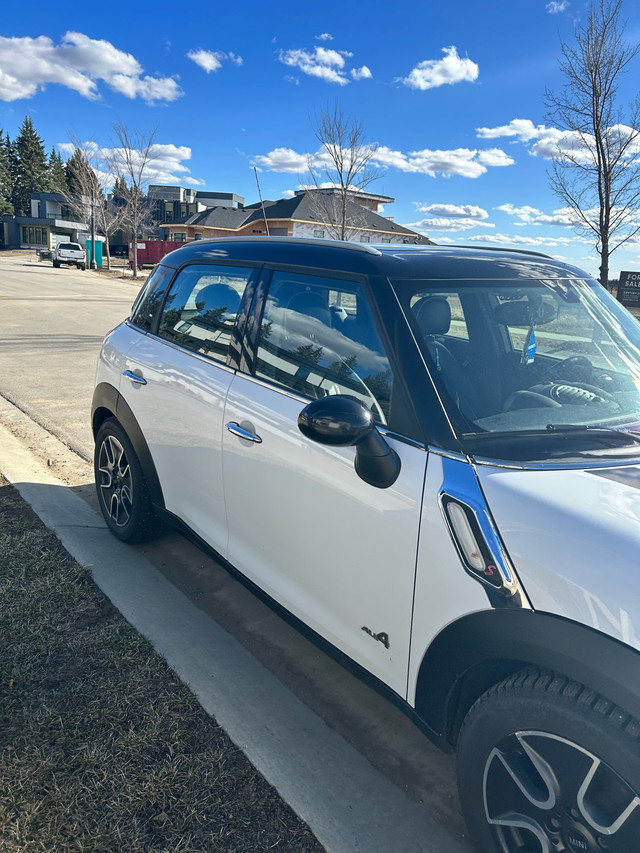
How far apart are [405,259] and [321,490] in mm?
902

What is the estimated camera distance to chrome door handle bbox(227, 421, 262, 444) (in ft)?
8.52

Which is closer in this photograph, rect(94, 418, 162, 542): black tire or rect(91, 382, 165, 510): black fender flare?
rect(91, 382, 165, 510): black fender flare

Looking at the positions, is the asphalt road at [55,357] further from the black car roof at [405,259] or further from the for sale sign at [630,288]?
the for sale sign at [630,288]

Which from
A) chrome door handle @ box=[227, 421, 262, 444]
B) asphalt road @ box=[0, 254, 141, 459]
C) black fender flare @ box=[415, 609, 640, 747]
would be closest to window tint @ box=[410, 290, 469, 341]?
chrome door handle @ box=[227, 421, 262, 444]

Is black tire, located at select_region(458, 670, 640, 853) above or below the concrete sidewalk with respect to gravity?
above

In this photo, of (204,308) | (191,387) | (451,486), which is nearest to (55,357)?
(204,308)

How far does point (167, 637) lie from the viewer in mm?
3094

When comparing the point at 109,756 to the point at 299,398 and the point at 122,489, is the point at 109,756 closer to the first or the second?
the point at 299,398

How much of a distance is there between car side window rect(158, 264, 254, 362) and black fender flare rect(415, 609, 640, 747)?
1.69 metres

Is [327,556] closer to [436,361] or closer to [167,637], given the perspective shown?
[436,361]

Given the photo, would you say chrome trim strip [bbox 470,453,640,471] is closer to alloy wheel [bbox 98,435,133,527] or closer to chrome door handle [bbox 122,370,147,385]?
chrome door handle [bbox 122,370,147,385]

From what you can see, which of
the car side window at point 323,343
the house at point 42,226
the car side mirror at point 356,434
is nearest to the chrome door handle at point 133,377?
the car side window at point 323,343

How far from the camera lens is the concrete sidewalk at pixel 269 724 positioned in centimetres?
213

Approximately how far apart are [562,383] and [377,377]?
2.22 ft
